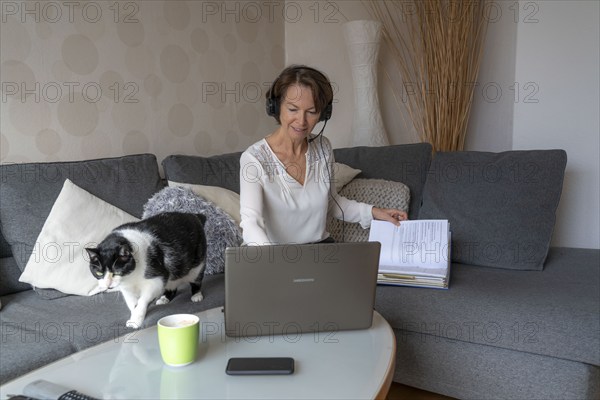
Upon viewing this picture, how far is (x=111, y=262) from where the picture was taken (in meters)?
1.29

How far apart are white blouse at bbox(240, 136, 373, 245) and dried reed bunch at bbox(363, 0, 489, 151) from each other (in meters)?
1.08

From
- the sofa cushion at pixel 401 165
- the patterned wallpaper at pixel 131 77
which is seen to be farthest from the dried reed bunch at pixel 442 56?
the patterned wallpaper at pixel 131 77

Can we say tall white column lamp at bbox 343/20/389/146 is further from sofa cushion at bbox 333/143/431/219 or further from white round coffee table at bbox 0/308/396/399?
white round coffee table at bbox 0/308/396/399

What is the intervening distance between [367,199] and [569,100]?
39.2 inches

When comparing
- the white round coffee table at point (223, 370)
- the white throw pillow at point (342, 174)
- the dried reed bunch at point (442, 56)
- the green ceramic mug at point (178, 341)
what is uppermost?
the dried reed bunch at point (442, 56)

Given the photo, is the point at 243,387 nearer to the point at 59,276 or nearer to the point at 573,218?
the point at 59,276

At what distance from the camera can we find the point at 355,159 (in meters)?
2.35

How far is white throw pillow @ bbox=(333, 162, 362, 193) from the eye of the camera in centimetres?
216

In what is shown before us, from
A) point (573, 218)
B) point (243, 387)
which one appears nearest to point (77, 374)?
point (243, 387)

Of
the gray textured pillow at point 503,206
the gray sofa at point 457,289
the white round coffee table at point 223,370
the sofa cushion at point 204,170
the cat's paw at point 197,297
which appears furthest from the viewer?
the sofa cushion at point 204,170

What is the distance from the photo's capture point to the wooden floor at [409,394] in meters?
1.77

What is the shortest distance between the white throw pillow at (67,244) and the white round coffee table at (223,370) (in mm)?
579

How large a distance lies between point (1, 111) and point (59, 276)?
62 cm

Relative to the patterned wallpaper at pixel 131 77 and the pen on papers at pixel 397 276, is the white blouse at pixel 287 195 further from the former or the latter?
the patterned wallpaper at pixel 131 77
